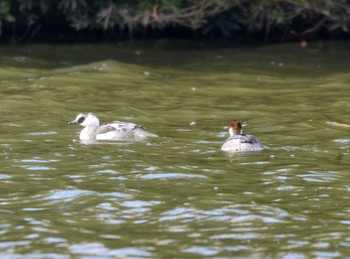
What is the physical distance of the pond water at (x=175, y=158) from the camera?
8055 millimetres

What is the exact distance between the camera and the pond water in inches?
317

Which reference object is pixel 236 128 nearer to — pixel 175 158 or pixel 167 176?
pixel 175 158

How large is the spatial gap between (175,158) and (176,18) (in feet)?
27.3

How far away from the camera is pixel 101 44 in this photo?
67.4ft

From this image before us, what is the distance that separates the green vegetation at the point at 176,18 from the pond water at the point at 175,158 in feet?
2.14

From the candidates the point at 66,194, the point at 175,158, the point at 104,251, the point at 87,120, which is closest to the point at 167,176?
the point at 175,158

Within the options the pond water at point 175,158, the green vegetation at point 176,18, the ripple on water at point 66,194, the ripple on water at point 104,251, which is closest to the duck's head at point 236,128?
the pond water at point 175,158

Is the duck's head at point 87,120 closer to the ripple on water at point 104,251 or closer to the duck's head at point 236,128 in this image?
Answer: the duck's head at point 236,128

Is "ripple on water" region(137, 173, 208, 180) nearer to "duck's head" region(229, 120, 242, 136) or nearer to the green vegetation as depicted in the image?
"duck's head" region(229, 120, 242, 136)

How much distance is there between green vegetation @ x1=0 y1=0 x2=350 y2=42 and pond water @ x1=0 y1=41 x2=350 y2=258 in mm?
653

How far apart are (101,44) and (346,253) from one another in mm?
13394

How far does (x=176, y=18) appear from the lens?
62.8 ft

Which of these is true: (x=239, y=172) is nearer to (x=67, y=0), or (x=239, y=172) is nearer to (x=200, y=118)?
(x=200, y=118)

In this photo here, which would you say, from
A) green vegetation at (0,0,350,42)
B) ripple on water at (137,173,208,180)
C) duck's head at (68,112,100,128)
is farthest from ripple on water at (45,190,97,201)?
green vegetation at (0,0,350,42)
